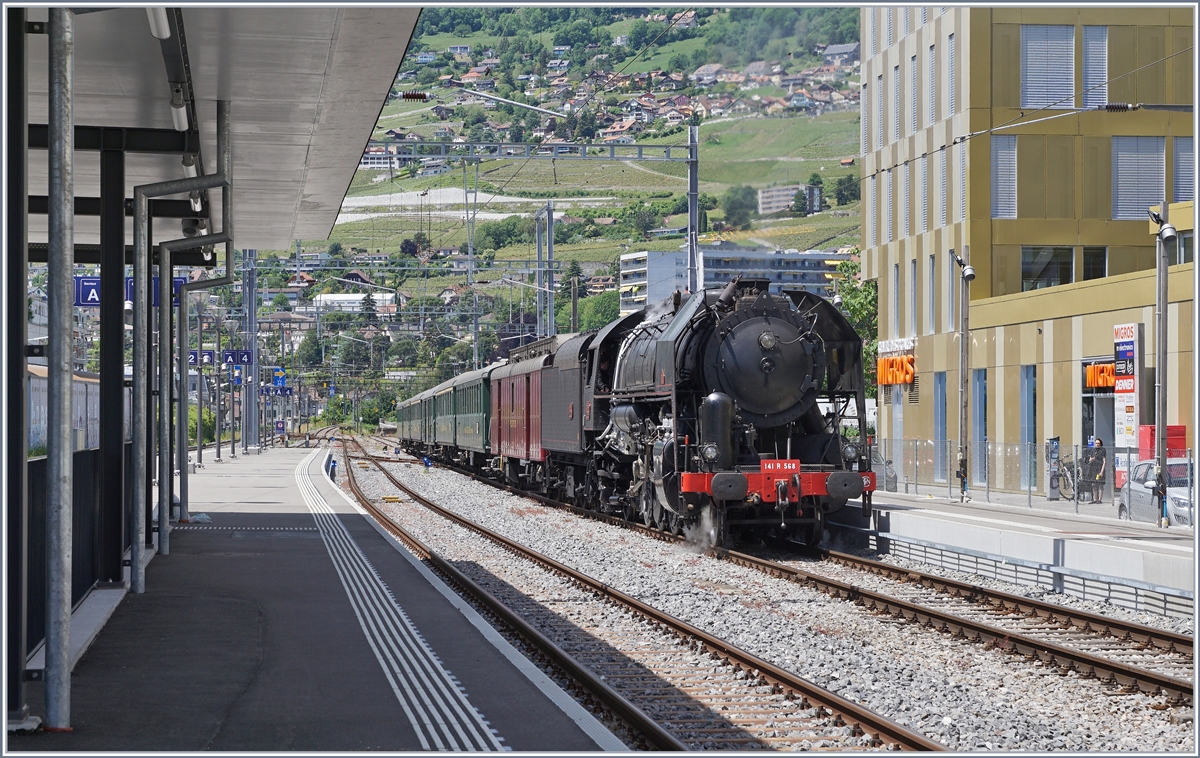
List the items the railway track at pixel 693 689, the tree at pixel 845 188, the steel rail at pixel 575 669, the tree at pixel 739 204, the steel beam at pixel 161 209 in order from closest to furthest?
the steel rail at pixel 575 669 → the railway track at pixel 693 689 → the steel beam at pixel 161 209 → the tree at pixel 739 204 → the tree at pixel 845 188

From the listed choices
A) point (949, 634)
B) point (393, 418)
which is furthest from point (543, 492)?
point (393, 418)

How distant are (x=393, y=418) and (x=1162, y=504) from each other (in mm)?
102415

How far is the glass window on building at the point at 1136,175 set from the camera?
123 ft

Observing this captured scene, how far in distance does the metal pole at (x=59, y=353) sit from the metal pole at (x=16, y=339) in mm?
133

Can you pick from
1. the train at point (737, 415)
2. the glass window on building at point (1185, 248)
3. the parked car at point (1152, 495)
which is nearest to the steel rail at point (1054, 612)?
the train at point (737, 415)

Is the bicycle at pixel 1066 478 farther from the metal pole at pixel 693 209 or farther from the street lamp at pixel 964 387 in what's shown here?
the metal pole at pixel 693 209

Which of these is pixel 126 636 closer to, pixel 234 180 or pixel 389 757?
pixel 389 757

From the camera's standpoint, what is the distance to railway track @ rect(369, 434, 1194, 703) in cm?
969

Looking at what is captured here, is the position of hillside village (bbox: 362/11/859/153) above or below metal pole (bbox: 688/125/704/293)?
above

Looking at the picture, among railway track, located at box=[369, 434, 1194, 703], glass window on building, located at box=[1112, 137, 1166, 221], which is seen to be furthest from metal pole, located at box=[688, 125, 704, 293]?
glass window on building, located at box=[1112, 137, 1166, 221]

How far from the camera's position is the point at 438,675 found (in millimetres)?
8859

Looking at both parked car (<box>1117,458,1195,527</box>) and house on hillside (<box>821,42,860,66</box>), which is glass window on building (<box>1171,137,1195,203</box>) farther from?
parked car (<box>1117,458,1195,527</box>)

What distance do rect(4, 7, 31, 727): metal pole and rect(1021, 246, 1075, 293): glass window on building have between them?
3461 centimetres

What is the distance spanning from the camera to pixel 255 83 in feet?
38.4
